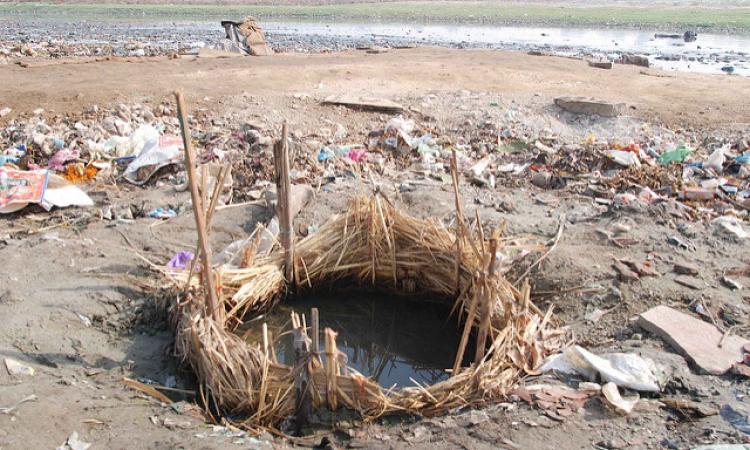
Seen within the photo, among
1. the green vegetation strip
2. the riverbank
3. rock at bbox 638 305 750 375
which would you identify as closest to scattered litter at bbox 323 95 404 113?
rock at bbox 638 305 750 375

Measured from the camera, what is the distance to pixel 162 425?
285 cm

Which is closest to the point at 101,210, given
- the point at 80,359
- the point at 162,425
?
the point at 80,359

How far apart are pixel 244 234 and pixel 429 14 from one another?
89.3 ft

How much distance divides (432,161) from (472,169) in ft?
1.50

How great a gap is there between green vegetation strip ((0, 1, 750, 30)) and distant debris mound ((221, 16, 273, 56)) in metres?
15.1

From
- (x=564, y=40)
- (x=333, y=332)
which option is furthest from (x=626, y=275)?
(x=564, y=40)

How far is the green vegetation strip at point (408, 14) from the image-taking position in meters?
26.0

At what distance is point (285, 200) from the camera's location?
399 cm

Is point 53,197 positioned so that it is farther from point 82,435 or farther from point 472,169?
point 472,169

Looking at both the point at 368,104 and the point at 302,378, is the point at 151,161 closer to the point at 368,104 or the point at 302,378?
the point at 368,104

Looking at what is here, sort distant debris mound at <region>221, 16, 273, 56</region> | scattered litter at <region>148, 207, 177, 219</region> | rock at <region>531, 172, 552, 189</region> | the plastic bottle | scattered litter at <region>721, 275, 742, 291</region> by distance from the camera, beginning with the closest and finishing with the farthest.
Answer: scattered litter at <region>721, 275, 742, 291</region>
scattered litter at <region>148, 207, 177, 219</region>
rock at <region>531, 172, 552, 189</region>
the plastic bottle
distant debris mound at <region>221, 16, 273, 56</region>

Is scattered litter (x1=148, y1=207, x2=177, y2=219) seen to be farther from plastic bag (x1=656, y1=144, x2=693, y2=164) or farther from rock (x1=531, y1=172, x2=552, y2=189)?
plastic bag (x1=656, y1=144, x2=693, y2=164)

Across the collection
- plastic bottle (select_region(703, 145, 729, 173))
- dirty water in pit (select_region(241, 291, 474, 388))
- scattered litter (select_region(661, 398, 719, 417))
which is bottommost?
dirty water in pit (select_region(241, 291, 474, 388))

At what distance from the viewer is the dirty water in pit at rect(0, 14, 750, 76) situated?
1586 cm
